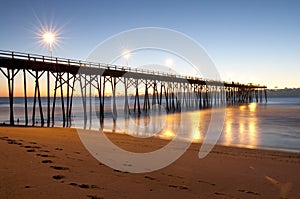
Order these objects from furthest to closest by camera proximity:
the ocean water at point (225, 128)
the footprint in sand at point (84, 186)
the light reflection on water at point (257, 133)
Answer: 1. the ocean water at point (225, 128)
2. the light reflection on water at point (257, 133)
3. the footprint in sand at point (84, 186)

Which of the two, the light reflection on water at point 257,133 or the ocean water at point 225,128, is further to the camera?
the ocean water at point 225,128

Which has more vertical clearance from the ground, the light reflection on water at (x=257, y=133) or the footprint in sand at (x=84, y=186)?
the footprint in sand at (x=84, y=186)

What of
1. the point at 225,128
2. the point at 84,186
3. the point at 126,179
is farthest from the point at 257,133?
the point at 84,186

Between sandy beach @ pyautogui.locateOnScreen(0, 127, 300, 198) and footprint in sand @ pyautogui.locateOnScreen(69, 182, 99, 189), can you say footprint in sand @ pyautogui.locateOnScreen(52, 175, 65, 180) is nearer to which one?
sandy beach @ pyautogui.locateOnScreen(0, 127, 300, 198)

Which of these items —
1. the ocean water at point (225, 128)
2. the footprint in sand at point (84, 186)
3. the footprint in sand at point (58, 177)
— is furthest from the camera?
the ocean water at point (225, 128)

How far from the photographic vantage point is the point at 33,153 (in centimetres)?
640

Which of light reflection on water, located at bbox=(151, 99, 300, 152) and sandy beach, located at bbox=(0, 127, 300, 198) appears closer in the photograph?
sandy beach, located at bbox=(0, 127, 300, 198)

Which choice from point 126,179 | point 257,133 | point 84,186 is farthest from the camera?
point 257,133

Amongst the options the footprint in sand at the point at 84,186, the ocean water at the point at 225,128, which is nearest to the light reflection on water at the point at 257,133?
the ocean water at the point at 225,128

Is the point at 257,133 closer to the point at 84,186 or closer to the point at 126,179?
the point at 126,179

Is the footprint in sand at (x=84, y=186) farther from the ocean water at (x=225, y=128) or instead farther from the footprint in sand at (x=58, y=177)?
the ocean water at (x=225, y=128)

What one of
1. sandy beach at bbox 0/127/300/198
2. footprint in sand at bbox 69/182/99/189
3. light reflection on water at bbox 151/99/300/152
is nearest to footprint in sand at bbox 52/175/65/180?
sandy beach at bbox 0/127/300/198

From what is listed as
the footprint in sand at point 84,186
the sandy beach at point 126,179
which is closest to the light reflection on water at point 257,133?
the sandy beach at point 126,179

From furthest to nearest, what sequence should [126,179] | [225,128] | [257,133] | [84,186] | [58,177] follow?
1. [225,128]
2. [257,133]
3. [126,179]
4. [58,177]
5. [84,186]
